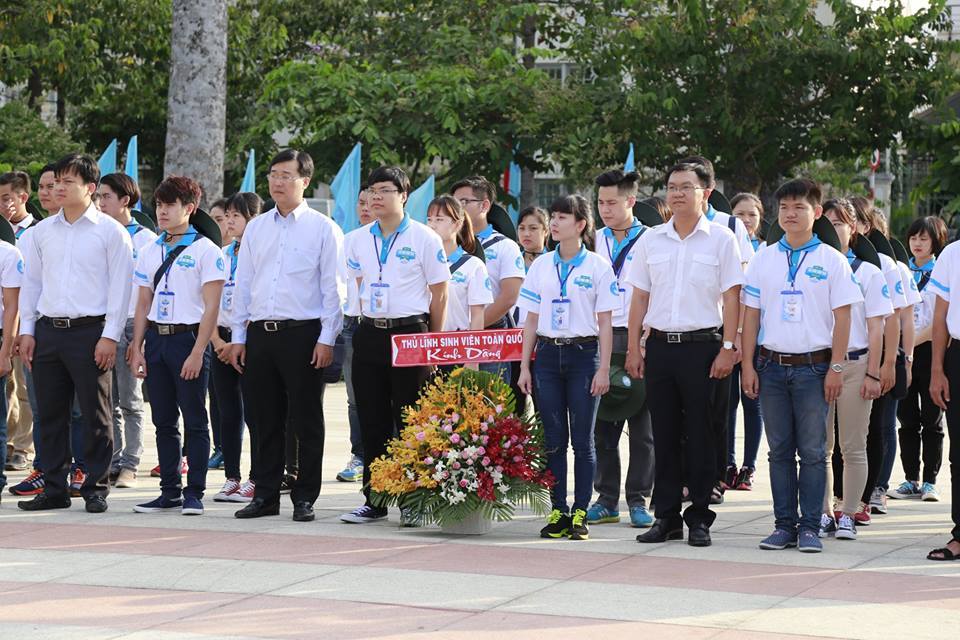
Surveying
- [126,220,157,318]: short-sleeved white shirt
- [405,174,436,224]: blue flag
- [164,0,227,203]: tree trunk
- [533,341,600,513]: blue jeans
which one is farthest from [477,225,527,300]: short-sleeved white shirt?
[164,0,227,203]: tree trunk

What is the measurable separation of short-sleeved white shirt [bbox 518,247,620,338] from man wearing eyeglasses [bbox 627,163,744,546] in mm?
183

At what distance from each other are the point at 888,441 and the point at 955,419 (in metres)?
2.29

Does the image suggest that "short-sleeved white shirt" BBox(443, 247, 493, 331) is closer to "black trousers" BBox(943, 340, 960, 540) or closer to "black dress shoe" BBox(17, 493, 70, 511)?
"black dress shoe" BBox(17, 493, 70, 511)

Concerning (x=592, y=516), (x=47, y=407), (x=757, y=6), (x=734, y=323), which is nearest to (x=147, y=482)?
(x=47, y=407)

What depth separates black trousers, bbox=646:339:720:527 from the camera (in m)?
8.24

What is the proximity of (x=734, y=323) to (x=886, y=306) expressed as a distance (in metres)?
0.97

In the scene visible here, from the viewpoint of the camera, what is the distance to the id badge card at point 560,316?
28.2ft

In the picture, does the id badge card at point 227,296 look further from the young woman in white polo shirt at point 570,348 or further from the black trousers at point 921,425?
the black trousers at point 921,425

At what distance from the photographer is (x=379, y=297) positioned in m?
8.88

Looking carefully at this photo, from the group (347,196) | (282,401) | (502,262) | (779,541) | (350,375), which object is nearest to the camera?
(779,541)

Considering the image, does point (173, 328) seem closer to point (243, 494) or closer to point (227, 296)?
point (227, 296)

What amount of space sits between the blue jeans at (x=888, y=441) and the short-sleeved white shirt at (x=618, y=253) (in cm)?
191

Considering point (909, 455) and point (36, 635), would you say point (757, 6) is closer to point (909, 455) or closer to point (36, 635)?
point (909, 455)

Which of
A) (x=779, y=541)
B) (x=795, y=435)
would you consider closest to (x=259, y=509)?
(x=779, y=541)
